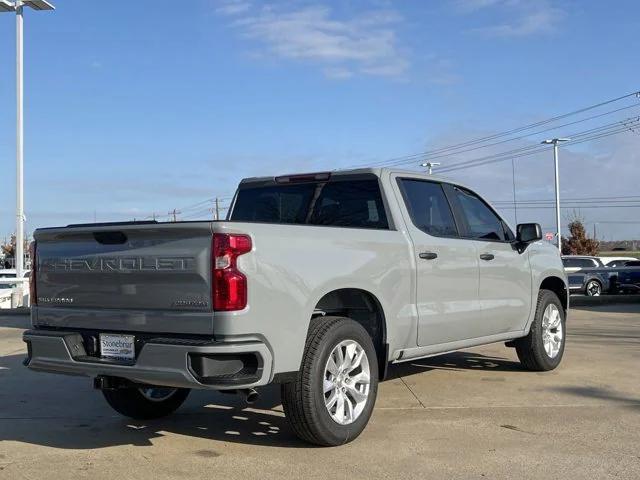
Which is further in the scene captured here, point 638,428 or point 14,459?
point 638,428

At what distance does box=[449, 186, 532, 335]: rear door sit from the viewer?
6.55 m

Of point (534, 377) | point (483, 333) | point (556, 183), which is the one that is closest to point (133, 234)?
point (483, 333)

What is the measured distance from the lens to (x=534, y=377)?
7461 mm

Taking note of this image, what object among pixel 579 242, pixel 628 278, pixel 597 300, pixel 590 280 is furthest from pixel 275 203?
pixel 579 242

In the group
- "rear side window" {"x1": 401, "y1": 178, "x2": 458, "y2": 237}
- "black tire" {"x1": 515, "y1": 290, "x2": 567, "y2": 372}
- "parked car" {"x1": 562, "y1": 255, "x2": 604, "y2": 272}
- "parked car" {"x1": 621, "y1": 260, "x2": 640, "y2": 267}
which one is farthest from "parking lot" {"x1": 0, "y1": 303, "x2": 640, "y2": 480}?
"parked car" {"x1": 621, "y1": 260, "x2": 640, "y2": 267}

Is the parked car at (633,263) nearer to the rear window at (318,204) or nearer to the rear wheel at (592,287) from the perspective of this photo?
the rear wheel at (592,287)

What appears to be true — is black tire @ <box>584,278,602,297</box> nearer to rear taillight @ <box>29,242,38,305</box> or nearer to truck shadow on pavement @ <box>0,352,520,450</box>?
truck shadow on pavement @ <box>0,352,520,450</box>

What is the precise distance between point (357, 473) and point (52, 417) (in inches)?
119

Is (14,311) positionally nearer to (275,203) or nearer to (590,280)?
(275,203)

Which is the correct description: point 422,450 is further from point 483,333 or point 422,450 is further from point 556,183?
point 556,183

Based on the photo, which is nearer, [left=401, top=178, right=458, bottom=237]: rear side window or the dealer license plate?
the dealer license plate

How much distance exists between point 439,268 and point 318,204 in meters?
1.19

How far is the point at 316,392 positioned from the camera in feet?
15.2

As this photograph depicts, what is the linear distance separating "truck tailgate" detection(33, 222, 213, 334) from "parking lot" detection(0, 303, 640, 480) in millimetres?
968
